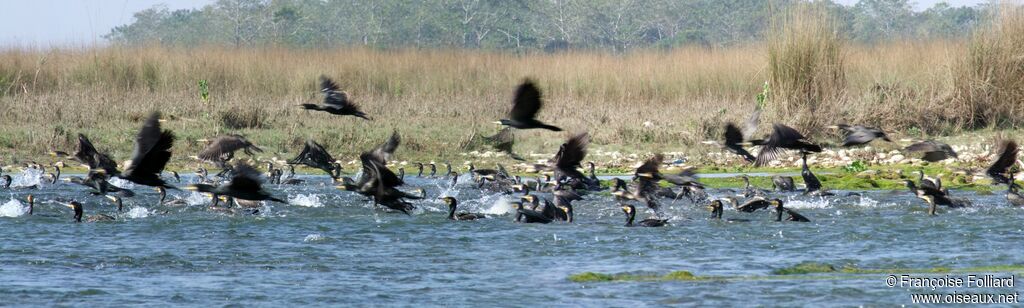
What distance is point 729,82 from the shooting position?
23141 mm

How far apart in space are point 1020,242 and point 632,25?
51.1 metres

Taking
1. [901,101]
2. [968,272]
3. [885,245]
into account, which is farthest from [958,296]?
[901,101]

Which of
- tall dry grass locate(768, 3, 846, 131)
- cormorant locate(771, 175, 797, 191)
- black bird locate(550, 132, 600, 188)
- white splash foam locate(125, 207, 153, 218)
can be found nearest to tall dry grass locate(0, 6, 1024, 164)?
tall dry grass locate(768, 3, 846, 131)

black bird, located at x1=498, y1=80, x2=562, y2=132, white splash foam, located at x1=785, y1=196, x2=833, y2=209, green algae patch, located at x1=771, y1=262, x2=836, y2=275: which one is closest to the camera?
green algae patch, located at x1=771, y1=262, x2=836, y2=275

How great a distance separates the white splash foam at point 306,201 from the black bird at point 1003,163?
6.95 metres

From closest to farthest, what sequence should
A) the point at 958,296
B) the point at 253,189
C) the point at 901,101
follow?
1. the point at 958,296
2. the point at 253,189
3. the point at 901,101

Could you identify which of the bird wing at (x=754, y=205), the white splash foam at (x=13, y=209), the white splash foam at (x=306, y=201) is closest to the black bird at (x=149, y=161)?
the white splash foam at (x=13, y=209)

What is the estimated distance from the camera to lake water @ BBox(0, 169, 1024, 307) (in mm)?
8906

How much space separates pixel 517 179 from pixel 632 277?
6918mm

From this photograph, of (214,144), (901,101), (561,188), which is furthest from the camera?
(901,101)

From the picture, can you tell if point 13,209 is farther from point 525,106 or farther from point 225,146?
point 525,106

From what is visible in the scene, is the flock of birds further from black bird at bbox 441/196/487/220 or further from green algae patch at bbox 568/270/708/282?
green algae patch at bbox 568/270/708/282

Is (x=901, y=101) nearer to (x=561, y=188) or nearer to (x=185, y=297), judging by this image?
(x=561, y=188)

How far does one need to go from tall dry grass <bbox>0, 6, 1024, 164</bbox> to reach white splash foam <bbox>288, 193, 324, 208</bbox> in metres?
4.70
